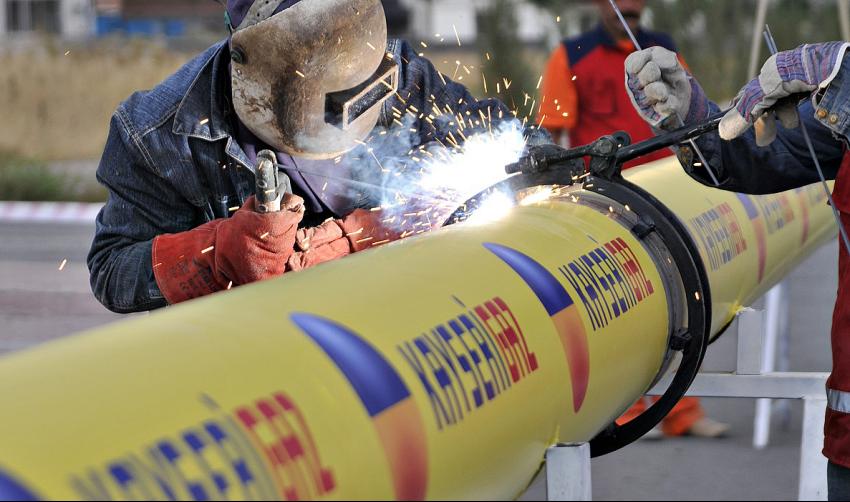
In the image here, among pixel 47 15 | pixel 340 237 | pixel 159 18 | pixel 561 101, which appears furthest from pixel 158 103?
pixel 159 18

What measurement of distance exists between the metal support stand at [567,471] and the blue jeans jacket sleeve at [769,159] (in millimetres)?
893

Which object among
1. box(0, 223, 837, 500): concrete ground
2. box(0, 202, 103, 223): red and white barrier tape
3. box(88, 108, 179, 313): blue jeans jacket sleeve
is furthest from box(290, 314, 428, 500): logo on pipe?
box(0, 202, 103, 223): red and white barrier tape

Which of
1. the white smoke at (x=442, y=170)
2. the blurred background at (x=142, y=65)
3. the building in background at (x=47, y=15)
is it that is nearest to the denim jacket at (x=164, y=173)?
the white smoke at (x=442, y=170)

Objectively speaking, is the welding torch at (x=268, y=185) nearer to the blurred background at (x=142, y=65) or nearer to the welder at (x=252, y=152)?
the welder at (x=252, y=152)

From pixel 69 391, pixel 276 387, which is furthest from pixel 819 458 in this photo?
pixel 69 391

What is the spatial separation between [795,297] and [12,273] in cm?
580

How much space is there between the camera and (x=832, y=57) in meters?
2.14

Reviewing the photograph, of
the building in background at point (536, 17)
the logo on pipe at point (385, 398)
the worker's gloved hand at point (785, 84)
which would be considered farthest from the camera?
the building in background at point (536, 17)

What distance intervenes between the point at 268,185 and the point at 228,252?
0.18 metres

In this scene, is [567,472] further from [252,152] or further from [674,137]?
[252,152]

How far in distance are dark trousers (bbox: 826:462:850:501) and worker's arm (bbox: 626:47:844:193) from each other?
62 cm

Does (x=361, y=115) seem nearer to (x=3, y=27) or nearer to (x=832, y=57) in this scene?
(x=832, y=57)

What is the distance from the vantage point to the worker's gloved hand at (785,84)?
2.14 meters

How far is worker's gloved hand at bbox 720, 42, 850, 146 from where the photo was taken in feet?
7.02
